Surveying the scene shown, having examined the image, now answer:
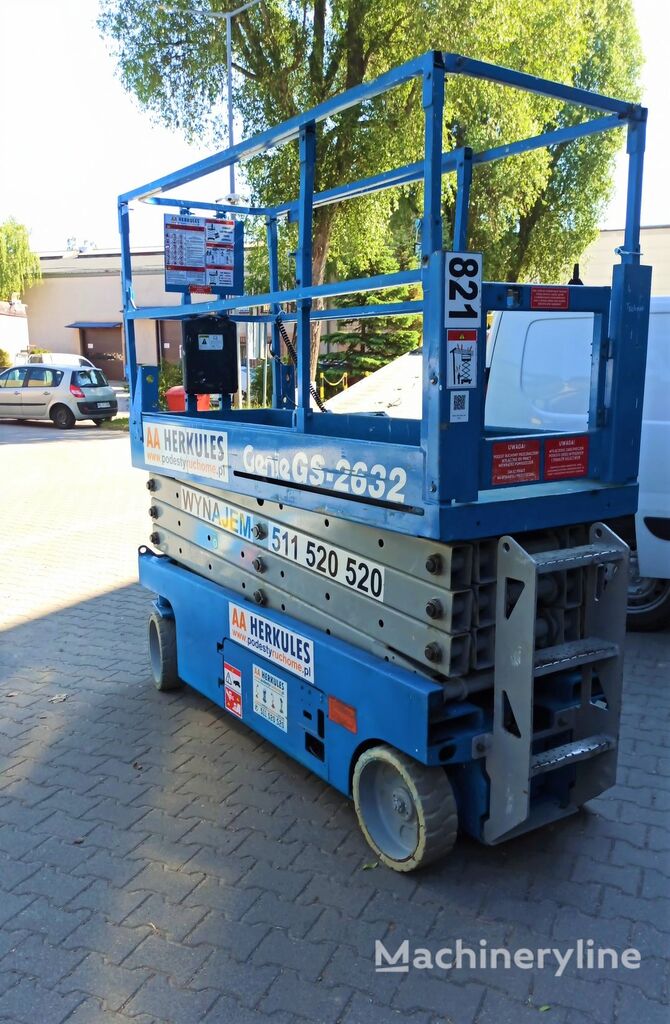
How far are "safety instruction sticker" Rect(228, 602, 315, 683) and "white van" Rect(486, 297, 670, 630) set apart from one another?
2.19 m

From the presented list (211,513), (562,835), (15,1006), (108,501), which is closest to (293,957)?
(15,1006)

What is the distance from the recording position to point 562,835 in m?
3.44

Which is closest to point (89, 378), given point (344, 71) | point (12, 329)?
point (344, 71)

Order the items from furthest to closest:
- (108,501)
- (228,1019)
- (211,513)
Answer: (108,501) → (211,513) → (228,1019)

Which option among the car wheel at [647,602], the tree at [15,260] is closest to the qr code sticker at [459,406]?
the car wheel at [647,602]

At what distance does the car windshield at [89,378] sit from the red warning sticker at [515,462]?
63.6 ft

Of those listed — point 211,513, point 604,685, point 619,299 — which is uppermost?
point 619,299

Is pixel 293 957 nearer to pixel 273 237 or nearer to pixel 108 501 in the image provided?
pixel 273 237

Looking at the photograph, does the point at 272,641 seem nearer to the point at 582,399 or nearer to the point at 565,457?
the point at 565,457

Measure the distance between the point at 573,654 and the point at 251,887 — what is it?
150 centimetres

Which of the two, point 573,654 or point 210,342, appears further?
point 210,342

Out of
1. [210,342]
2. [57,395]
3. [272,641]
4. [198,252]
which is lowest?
[272,641]

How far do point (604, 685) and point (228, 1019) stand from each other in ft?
5.77

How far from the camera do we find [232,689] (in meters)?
4.13
